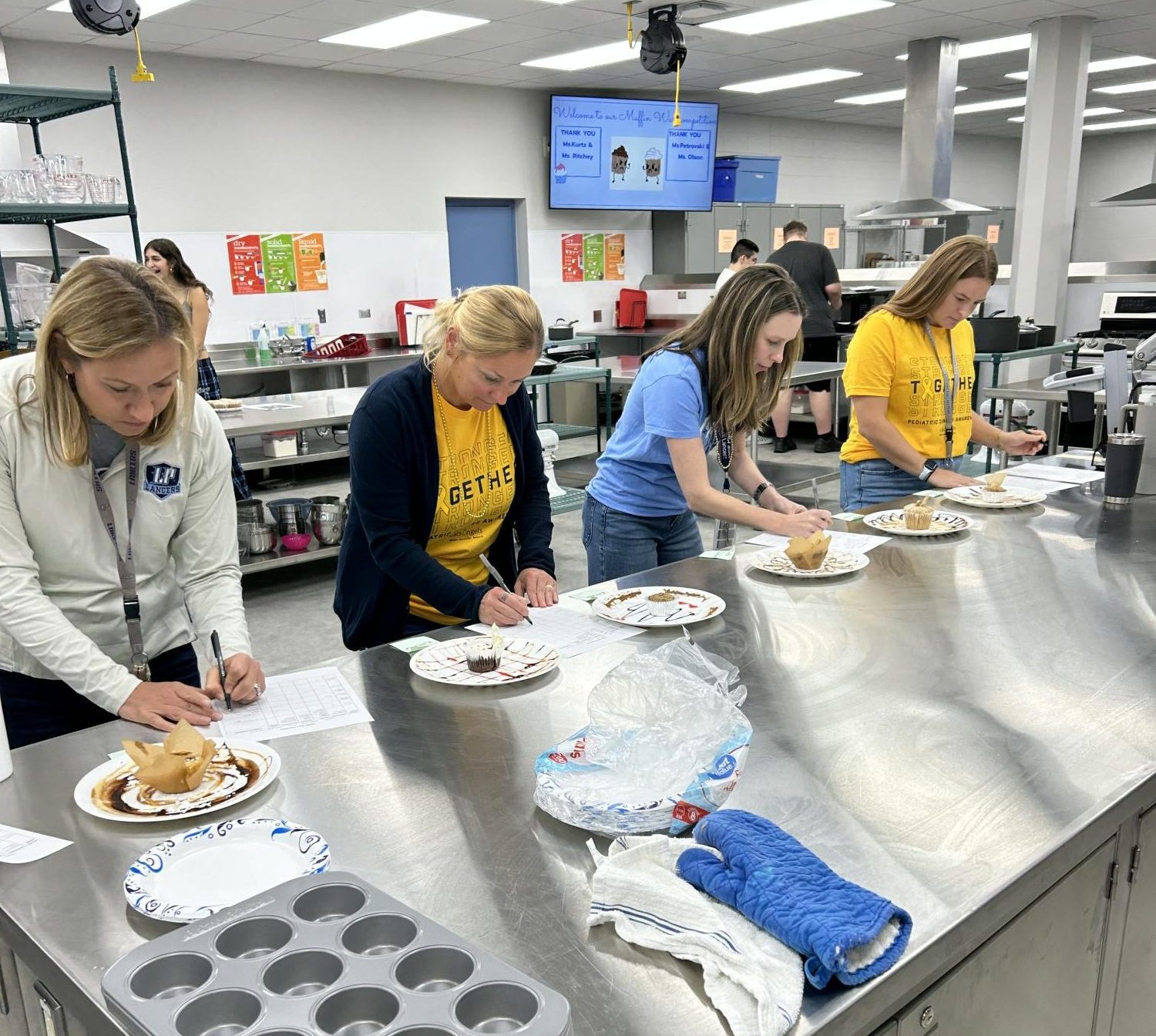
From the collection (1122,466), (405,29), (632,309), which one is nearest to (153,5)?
(405,29)

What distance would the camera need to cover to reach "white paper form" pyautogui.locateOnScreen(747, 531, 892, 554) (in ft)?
7.74

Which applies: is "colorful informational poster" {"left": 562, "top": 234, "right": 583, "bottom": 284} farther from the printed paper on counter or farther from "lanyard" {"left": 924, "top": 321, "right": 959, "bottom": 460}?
the printed paper on counter

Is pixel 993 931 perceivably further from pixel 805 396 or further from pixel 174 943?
pixel 805 396

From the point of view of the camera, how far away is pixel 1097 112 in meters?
11.1

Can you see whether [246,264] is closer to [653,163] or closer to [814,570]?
[653,163]

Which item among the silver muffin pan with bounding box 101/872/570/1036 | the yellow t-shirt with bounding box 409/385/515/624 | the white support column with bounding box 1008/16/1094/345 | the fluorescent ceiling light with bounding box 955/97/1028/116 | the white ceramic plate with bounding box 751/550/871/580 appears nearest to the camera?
the silver muffin pan with bounding box 101/872/570/1036

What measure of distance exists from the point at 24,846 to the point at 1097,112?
12.7 meters

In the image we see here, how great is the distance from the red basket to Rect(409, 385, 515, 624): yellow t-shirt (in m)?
5.58

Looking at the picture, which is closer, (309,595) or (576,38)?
(309,595)

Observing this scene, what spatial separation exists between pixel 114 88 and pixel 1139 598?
4044 mm

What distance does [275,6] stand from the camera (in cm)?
581

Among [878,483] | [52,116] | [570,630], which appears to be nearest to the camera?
[570,630]

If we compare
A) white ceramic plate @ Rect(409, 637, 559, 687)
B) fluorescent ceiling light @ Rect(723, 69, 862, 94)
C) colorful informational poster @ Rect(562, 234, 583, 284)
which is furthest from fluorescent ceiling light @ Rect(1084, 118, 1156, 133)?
white ceramic plate @ Rect(409, 637, 559, 687)

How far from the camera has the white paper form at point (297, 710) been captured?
1476 millimetres
